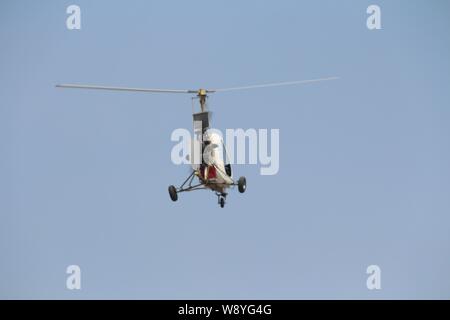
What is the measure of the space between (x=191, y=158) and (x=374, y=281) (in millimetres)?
16280

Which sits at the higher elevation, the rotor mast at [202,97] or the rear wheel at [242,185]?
the rotor mast at [202,97]

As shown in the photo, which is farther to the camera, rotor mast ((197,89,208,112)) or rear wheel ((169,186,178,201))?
rotor mast ((197,89,208,112))

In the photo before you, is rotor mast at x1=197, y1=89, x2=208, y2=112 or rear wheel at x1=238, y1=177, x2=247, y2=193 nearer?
rear wheel at x1=238, y1=177, x2=247, y2=193

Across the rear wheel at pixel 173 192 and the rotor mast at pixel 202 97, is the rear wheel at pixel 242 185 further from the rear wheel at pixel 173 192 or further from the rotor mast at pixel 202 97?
the rotor mast at pixel 202 97

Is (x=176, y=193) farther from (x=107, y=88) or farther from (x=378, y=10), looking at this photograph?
(x=378, y=10)

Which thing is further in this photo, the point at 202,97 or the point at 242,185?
the point at 202,97

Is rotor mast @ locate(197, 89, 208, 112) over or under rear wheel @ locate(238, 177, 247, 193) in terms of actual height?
over

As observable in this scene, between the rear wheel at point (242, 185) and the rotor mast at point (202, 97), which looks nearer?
the rear wheel at point (242, 185)

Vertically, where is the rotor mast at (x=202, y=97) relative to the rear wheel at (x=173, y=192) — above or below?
above

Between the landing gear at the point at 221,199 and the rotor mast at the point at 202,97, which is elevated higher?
the rotor mast at the point at 202,97

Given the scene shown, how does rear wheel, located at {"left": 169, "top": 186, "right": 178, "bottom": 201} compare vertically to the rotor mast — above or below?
below

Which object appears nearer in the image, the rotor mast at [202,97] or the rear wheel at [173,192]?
the rear wheel at [173,192]

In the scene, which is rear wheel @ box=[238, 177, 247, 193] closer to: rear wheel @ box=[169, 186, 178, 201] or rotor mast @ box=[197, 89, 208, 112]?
rear wheel @ box=[169, 186, 178, 201]

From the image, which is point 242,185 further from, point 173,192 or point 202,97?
point 202,97
